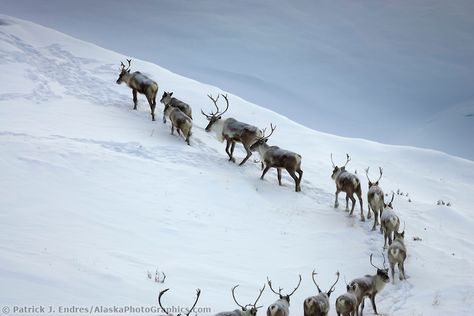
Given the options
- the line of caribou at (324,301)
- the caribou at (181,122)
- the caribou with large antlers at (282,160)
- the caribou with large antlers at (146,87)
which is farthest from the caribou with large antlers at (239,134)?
the line of caribou at (324,301)

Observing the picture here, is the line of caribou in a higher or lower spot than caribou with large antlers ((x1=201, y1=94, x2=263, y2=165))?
lower

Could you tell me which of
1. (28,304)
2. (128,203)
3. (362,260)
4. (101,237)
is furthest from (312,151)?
(28,304)

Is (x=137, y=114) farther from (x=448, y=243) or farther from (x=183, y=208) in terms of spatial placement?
(x=448, y=243)

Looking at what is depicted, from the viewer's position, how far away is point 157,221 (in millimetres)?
10672

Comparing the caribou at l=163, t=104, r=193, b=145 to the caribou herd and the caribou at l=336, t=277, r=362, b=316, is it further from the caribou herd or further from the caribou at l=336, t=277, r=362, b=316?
the caribou at l=336, t=277, r=362, b=316

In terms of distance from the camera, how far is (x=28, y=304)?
5910 mm

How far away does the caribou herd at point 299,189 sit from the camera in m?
7.76

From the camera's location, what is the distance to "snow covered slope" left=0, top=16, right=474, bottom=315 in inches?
303

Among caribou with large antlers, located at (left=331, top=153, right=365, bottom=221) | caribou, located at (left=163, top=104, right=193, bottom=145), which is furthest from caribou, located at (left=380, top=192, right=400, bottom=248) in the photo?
caribou, located at (left=163, top=104, right=193, bottom=145)

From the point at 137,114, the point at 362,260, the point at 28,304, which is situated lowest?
the point at 28,304

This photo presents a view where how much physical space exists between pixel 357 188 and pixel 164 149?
6.64 metres

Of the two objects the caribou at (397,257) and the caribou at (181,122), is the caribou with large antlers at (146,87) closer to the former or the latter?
the caribou at (181,122)

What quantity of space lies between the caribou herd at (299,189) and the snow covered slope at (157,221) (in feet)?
1.66

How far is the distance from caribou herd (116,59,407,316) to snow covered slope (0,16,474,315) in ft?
1.66
